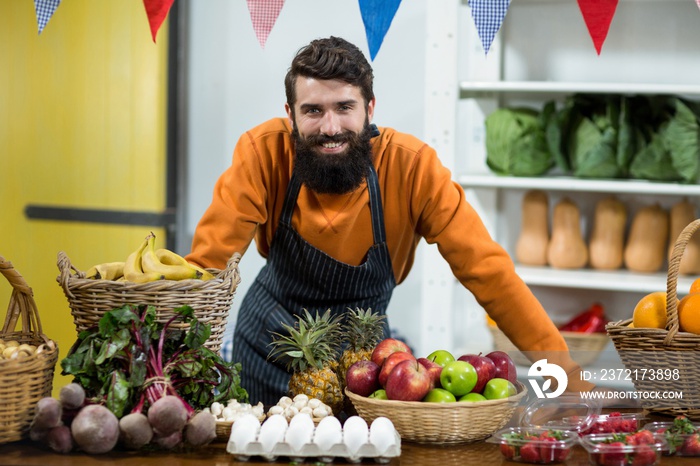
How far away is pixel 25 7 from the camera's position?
175 inches

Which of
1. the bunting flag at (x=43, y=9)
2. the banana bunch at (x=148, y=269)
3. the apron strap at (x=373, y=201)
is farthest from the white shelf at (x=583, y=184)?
the banana bunch at (x=148, y=269)

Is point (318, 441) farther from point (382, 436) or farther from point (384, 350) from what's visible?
point (384, 350)

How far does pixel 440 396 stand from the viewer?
167cm

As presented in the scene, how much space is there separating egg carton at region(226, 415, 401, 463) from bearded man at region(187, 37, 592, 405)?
75cm

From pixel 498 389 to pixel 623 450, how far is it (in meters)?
0.26

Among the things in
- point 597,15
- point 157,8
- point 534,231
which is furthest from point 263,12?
point 534,231

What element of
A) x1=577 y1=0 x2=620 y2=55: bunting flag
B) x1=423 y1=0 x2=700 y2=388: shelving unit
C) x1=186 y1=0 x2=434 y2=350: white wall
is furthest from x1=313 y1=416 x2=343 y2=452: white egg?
x1=186 y1=0 x2=434 y2=350: white wall

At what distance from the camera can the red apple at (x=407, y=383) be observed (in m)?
1.67

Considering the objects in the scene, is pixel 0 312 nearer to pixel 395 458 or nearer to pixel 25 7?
pixel 25 7

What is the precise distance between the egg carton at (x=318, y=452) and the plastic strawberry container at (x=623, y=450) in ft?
1.19

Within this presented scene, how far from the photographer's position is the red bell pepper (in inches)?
144

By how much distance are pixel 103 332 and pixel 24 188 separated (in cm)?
307

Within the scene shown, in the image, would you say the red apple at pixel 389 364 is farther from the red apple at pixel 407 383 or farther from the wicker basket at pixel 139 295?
the wicker basket at pixel 139 295

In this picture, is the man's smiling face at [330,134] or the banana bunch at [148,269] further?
the man's smiling face at [330,134]
